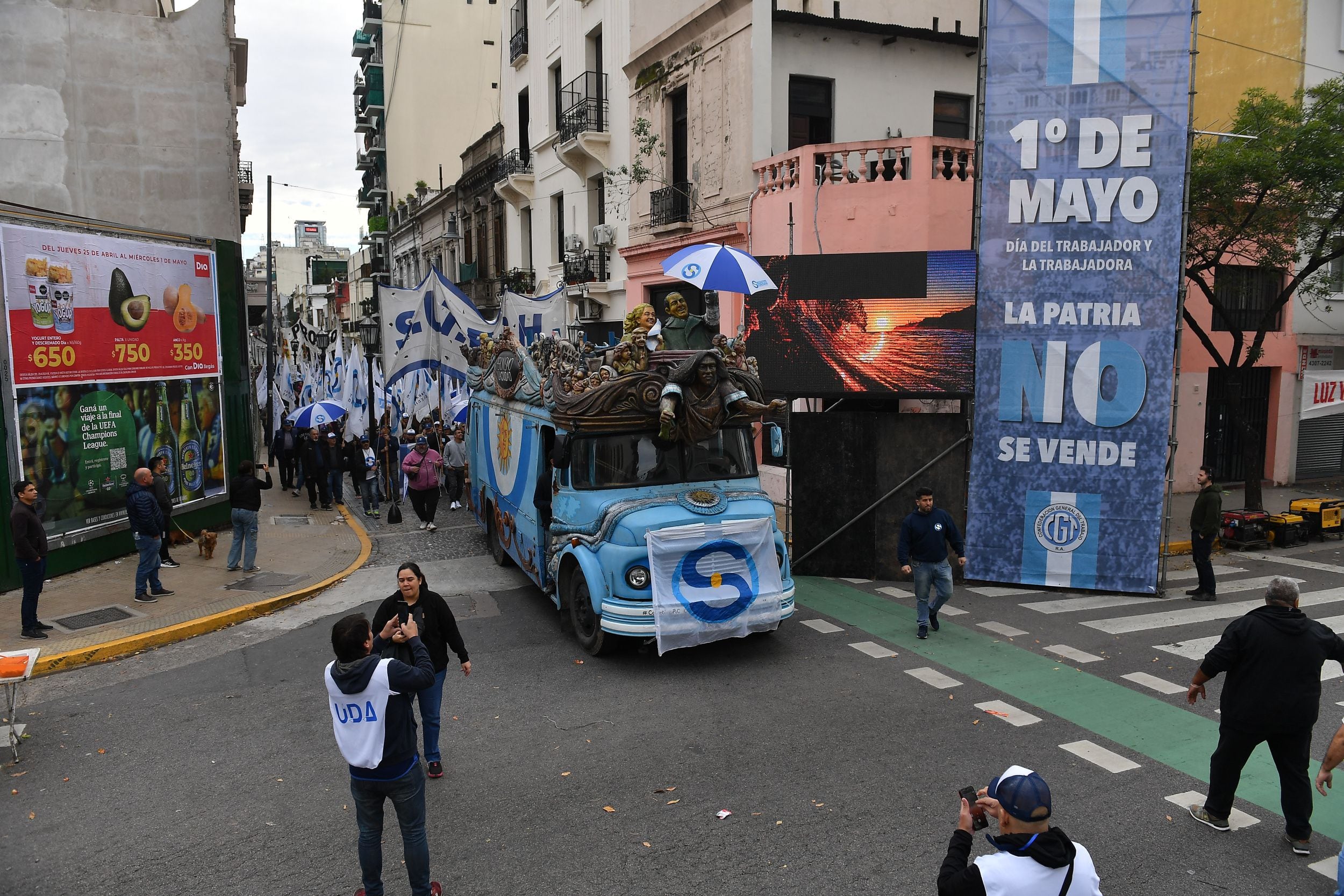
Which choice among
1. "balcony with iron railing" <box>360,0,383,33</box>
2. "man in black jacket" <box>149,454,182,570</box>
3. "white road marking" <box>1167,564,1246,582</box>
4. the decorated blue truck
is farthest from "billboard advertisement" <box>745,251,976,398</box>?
"balcony with iron railing" <box>360,0,383,33</box>

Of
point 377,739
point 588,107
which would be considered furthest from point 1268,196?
point 377,739

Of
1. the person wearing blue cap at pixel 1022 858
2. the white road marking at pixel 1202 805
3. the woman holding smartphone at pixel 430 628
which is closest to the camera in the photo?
the person wearing blue cap at pixel 1022 858

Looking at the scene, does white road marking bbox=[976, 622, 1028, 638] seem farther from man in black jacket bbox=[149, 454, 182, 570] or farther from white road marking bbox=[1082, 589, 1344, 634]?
man in black jacket bbox=[149, 454, 182, 570]

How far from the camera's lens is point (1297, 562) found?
46.4 ft

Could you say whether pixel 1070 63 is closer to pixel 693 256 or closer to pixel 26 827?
pixel 693 256

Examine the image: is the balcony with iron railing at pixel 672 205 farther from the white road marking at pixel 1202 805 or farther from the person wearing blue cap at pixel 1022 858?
the person wearing blue cap at pixel 1022 858

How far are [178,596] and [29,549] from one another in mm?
2374

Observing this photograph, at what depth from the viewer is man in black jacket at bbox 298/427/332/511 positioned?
62.8ft

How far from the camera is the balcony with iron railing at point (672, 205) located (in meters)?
21.4

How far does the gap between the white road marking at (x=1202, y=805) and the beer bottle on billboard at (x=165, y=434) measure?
14.6 m

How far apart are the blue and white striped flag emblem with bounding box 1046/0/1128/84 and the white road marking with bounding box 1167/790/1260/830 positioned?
9.47 meters

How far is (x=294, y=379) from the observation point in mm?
29438

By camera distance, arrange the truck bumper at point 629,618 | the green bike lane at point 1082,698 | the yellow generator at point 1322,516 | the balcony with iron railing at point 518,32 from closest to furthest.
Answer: the green bike lane at point 1082,698 < the truck bumper at point 629,618 < the yellow generator at point 1322,516 < the balcony with iron railing at point 518,32

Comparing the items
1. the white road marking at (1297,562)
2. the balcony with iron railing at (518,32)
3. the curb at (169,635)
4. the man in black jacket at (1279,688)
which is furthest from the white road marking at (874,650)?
the balcony with iron railing at (518,32)
